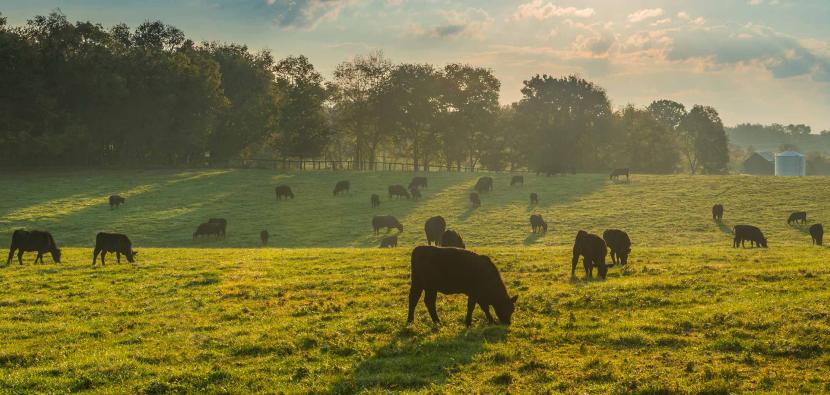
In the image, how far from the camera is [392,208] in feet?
195

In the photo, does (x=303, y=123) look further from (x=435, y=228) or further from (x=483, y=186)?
(x=435, y=228)

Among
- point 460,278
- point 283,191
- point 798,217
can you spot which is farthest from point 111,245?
point 798,217

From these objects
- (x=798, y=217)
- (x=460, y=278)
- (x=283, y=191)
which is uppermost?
(x=460, y=278)

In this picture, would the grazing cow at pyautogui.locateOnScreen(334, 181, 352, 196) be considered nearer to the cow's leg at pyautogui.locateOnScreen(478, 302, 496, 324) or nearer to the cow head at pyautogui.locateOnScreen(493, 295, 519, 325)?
the cow's leg at pyautogui.locateOnScreen(478, 302, 496, 324)

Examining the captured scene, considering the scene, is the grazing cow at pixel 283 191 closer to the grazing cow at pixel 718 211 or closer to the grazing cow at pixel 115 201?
the grazing cow at pixel 115 201

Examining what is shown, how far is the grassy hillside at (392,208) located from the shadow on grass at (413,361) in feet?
95.9

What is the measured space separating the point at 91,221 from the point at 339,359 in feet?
159

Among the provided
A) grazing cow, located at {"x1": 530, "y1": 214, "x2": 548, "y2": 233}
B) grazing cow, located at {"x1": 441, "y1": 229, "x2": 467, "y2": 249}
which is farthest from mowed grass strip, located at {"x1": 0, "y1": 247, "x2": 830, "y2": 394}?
grazing cow, located at {"x1": 530, "y1": 214, "x2": 548, "y2": 233}

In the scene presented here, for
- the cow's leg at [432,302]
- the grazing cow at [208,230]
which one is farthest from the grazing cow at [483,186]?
the cow's leg at [432,302]

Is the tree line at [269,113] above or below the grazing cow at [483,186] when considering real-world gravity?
above

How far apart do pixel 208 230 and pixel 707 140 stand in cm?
11290

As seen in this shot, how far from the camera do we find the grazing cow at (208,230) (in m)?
48.5

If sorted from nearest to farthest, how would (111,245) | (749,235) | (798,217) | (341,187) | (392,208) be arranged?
(111,245) < (749,235) < (798,217) < (392,208) < (341,187)

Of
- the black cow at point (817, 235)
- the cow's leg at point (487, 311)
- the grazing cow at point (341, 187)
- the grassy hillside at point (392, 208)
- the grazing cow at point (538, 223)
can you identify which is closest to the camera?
the cow's leg at point (487, 311)
